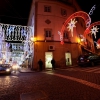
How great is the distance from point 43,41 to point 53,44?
6.24 ft

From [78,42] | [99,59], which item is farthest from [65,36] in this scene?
[99,59]

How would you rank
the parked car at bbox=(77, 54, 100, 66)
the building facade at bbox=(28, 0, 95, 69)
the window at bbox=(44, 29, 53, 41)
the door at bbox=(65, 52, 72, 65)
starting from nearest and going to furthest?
1. the parked car at bbox=(77, 54, 100, 66)
2. the building facade at bbox=(28, 0, 95, 69)
3. the window at bbox=(44, 29, 53, 41)
4. the door at bbox=(65, 52, 72, 65)

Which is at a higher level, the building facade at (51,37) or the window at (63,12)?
the window at (63,12)

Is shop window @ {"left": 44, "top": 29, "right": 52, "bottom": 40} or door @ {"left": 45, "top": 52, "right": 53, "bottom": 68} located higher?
shop window @ {"left": 44, "top": 29, "right": 52, "bottom": 40}

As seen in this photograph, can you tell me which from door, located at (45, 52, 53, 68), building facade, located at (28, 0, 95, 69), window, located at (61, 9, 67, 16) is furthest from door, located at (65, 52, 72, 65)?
window, located at (61, 9, 67, 16)

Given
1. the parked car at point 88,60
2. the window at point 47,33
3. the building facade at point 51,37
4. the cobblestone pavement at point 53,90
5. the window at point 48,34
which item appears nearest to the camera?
the cobblestone pavement at point 53,90

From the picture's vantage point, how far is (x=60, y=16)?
2553 cm

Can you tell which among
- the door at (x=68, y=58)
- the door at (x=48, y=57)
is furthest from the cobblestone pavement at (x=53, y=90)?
the door at (x=68, y=58)

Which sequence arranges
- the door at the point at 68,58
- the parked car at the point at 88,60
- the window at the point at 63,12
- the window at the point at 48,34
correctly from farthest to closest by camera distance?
the window at the point at 63,12 < the door at the point at 68,58 < the window at the point at 48,34 < the parked car at the point at 88,60

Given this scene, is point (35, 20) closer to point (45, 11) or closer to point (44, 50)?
point (45, 11)

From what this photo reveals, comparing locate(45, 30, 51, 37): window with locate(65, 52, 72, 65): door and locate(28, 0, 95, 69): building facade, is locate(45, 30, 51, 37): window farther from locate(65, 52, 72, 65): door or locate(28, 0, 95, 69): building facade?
locate(65, 52, 72, 65): door

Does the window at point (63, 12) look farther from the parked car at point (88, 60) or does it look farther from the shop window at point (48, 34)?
the parked car at point (88, 60)

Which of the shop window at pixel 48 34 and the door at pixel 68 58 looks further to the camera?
the door at pixel 68 58

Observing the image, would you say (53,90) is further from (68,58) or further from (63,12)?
(63,12)
